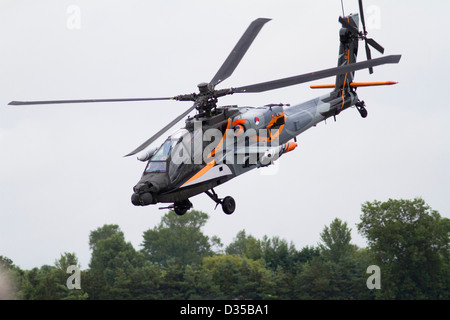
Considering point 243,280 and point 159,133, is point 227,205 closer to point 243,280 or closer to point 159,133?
point 159,133

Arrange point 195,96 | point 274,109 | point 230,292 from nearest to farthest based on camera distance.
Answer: point 195,96, point 274,109, point 230,292

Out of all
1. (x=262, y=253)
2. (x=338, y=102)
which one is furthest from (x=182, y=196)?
(x=262, y=253)

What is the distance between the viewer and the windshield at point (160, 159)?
99.5ft

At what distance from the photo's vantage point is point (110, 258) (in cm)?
9856

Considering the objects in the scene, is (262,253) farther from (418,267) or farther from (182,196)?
(182,196)

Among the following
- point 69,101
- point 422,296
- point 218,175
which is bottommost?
point 422,296

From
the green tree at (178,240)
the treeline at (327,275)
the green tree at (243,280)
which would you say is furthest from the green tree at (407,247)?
the green tree at (178,240)

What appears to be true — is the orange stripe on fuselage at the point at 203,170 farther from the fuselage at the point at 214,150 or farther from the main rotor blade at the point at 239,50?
the main rotor blade at the point at 239,50

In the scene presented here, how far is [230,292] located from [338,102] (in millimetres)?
47919

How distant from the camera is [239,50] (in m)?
33.9

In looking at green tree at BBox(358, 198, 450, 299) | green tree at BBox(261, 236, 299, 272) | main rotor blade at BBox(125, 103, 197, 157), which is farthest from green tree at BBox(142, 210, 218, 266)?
main rotor blade at BBox(125, 103, 197, 157)

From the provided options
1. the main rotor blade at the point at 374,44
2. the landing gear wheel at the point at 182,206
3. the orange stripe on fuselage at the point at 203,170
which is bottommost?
the landing gear wheel at the point at 182,206

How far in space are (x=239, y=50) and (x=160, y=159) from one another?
6.64m

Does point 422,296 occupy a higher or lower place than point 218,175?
lower
